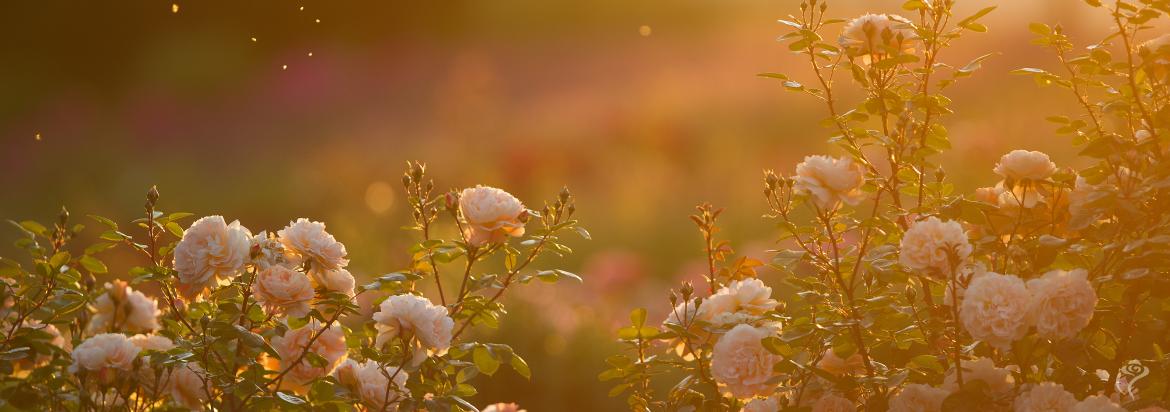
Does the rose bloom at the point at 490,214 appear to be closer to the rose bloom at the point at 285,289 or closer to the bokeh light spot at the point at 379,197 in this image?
the rose bloom at the point at 285,289

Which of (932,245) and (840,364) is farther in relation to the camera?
(840,364)

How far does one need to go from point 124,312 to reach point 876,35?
5.03 ft

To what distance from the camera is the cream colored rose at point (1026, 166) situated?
1.87 metres

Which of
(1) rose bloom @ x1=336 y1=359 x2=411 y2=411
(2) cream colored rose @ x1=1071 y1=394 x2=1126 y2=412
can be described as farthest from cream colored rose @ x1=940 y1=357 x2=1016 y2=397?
(1) rose bloom @ x1=336 y1=359 x2=411 y2=411

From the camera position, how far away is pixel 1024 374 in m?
1.76

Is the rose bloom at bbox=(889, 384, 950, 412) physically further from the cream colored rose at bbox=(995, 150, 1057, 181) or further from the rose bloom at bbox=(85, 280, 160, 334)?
the rose bloom at bbox=(85, 280, 160, 334)

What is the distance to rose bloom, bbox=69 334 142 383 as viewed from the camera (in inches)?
69.9

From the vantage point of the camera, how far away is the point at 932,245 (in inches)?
66.1

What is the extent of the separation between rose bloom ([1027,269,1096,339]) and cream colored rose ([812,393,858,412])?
1.39 feet

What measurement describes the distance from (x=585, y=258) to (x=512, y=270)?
13.6 feet

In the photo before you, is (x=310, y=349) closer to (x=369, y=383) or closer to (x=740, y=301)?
(x=369, y=383)

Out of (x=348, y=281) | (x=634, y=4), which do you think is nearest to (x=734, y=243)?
(x=348, y=281)

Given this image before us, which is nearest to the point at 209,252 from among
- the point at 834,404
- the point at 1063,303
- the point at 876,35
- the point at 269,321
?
the point at 269,321

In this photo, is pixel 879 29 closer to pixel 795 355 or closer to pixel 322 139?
pixel 795 355
